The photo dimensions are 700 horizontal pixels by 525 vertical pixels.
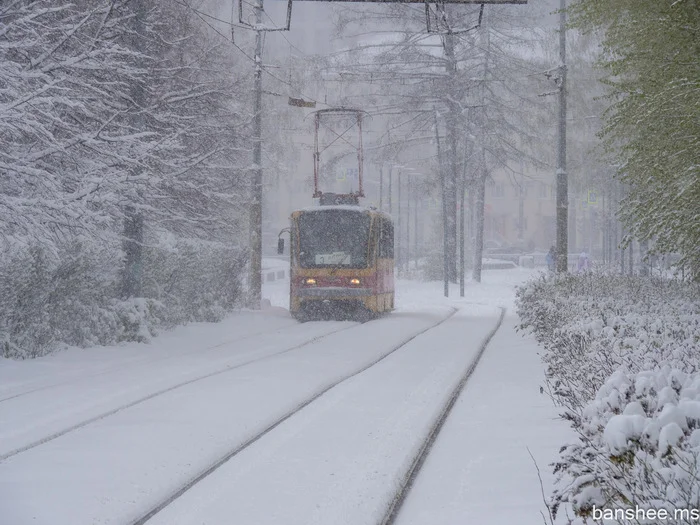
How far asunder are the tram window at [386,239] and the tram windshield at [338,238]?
1087 mm

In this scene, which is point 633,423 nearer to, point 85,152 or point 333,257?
point 85,152

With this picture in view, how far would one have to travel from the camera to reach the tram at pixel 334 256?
23094 millimetres

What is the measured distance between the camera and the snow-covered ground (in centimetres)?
A: 579

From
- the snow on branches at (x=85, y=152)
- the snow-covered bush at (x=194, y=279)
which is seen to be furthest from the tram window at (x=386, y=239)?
the snow on branches at (x=85, y=152)

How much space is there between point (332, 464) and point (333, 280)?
16214 millimetres

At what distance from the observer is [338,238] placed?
76.3 ft

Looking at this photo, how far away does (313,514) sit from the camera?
5586mm

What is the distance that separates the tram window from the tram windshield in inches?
42.8

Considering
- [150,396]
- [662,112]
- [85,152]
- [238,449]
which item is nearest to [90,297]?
[85,152]

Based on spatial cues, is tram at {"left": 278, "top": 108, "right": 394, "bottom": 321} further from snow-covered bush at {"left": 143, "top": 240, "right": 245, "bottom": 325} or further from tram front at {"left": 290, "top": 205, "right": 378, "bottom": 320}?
snow-covered bush at {"left": 143, "top": 240, "right": 245, "bottom": 325}

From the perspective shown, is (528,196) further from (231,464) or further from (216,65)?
(231,464)

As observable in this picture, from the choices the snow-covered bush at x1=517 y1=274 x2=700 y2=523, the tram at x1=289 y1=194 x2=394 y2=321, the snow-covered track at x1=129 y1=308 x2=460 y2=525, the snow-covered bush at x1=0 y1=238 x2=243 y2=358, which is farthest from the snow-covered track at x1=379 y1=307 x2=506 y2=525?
the tram at x1=289 y1=194 x2=394 y2=321

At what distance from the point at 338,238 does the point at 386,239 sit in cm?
245

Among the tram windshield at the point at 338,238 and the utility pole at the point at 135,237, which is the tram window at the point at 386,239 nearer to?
the tram windshield at the point at 338,238
